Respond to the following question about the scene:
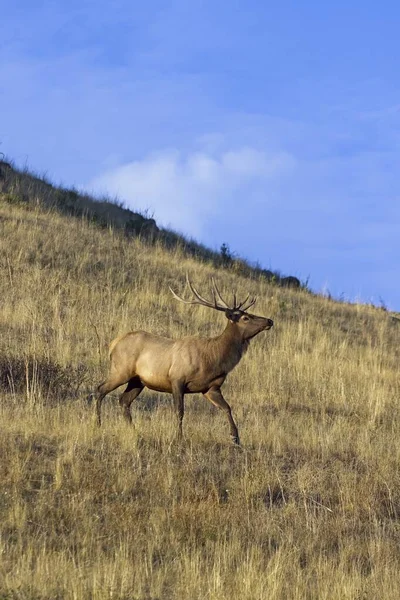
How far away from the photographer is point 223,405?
10664 mm

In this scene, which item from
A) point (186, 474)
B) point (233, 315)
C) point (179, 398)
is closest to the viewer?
point (186, 474)

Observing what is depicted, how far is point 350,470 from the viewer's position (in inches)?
400

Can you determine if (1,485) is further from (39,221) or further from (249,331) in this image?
(39,221)

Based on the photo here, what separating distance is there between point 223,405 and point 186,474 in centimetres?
175

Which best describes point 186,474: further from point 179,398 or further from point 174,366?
point 174,366

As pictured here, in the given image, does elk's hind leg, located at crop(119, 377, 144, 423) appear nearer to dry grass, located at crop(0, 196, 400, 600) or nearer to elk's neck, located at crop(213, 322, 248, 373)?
dry grass, located at crop(0, 196, 400, 600)

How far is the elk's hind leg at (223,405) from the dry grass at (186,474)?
14cm

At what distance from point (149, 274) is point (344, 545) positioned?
12.6m

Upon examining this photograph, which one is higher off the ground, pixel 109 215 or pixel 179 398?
pixel 109 215

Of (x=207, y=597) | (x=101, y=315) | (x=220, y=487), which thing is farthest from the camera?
(x=101, y=315)

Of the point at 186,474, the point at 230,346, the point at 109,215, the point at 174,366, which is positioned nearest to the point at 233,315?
the point at 230,346

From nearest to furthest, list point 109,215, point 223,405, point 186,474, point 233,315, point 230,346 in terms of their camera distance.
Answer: point 186,474 → point 223,405 → point 230,346 → point 233,315 → point 109,215

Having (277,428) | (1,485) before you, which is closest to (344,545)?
(1,485)

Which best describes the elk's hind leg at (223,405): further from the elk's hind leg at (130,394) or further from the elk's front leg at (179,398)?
the elk's hind leg at (130,394)
